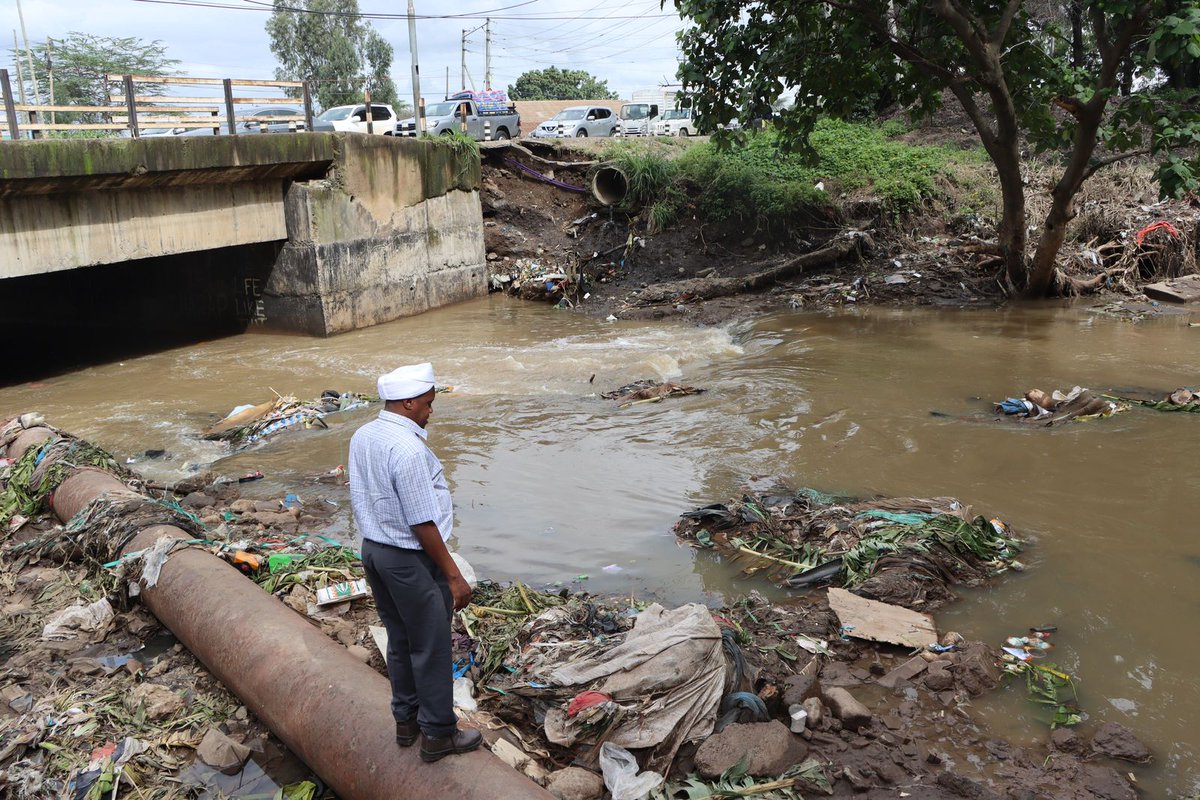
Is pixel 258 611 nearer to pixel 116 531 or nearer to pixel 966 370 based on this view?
pixel 116 531

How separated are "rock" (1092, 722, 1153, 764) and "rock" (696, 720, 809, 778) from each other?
130cm

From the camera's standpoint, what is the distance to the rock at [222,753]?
395cm

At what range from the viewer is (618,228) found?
63.6ft

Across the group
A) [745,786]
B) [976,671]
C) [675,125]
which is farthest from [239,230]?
[675,125]

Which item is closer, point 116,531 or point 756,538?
point 116,531

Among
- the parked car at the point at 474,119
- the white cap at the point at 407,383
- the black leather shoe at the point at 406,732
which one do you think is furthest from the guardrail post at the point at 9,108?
the parked car at the point at 474,119

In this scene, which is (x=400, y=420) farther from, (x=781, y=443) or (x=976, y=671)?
→ (x=781, y=443)

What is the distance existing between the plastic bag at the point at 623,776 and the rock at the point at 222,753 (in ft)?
5.20

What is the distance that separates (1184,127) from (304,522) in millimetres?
10847

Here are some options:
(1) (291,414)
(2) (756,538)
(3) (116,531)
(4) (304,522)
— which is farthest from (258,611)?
(1) (291,414)

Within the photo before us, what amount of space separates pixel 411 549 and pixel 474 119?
26.4m

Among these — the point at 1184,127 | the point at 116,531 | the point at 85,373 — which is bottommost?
the point at 85,373

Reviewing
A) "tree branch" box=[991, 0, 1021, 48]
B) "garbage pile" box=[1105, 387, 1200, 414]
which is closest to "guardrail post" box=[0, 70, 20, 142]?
"tree branch" box=[991, 0, 1021, 48]

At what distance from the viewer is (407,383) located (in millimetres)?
3236
